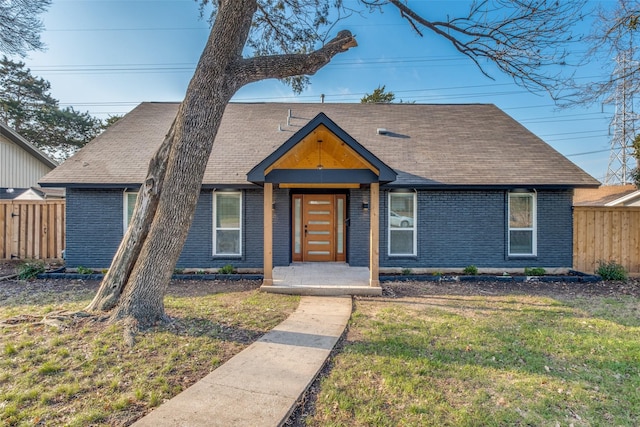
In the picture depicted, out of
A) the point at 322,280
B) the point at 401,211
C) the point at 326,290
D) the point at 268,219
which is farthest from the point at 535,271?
the point at 268,219

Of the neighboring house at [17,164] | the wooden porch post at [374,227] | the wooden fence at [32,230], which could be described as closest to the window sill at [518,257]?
the wooden porch post at [374,227]

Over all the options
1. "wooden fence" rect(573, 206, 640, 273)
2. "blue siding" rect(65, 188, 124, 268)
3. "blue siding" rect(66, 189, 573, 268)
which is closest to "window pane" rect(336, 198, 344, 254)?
"blue siding" rect(66, 189, 573, 268)

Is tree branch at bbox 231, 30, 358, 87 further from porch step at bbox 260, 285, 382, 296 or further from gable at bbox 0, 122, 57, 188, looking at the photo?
gable at bbox 0, 122, 57, 188

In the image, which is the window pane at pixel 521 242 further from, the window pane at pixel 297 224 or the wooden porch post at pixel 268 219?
the wooden porch post at pixel 268 219

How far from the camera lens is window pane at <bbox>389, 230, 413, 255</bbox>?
32.2ft

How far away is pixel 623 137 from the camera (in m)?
10.2

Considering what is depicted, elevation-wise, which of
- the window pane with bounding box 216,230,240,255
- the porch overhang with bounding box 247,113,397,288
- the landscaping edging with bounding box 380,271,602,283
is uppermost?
the porch overhang with bounding box 247,113,397,288

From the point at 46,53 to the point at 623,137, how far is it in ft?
52.8

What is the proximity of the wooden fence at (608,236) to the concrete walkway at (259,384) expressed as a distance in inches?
340

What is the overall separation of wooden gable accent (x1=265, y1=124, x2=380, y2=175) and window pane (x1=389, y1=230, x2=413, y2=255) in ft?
10.4

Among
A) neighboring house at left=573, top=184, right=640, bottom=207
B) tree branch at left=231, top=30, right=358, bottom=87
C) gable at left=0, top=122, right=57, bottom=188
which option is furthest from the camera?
gable at left=0, top=122, right=57, bottom=188

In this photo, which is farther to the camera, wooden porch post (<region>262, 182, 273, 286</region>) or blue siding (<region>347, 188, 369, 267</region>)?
blue siding (<region>347, 188, 369, 267</region>)

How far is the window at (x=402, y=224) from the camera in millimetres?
9805

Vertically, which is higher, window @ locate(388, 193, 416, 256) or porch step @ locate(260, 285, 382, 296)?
window @ locate(388, 193, 416, 256)
